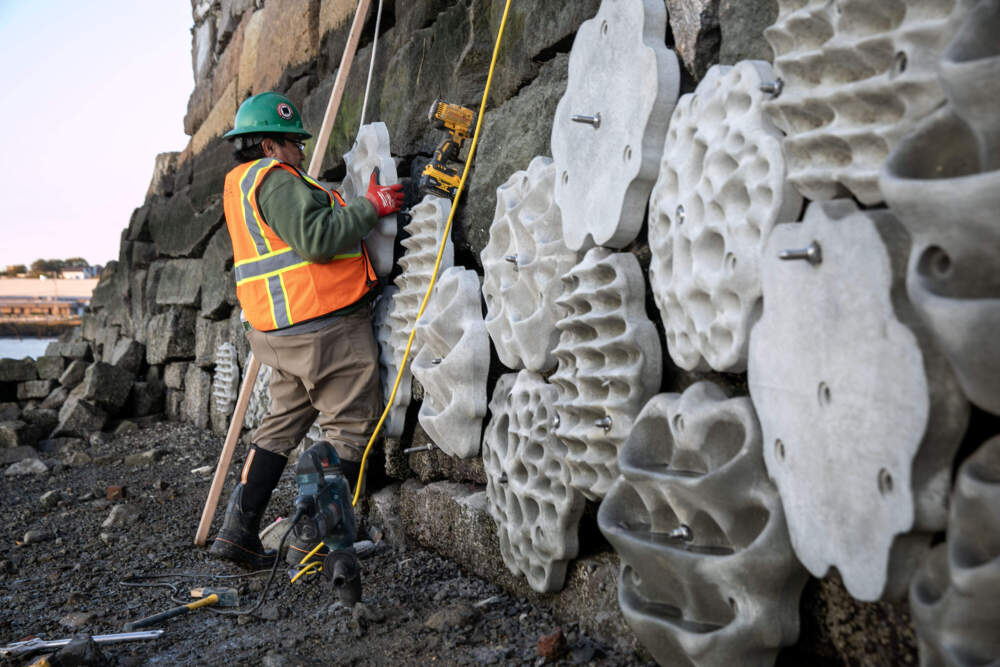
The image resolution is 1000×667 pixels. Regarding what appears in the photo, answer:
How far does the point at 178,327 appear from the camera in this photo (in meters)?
6.96

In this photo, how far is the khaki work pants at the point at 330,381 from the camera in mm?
3018

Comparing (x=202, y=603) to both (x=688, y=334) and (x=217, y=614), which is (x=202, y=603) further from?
(x=688, y=334)

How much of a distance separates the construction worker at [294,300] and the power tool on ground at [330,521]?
0.57m

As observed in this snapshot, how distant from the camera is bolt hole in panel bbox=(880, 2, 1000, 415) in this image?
89 cm

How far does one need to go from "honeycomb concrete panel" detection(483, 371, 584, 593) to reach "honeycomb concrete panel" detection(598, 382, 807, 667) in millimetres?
316

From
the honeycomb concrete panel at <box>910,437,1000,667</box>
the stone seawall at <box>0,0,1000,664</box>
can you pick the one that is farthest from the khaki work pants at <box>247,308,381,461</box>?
the honeycomb concrete panel at <box>910,437,1000,667</box>

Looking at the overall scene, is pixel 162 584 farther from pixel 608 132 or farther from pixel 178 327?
pixel 178 327

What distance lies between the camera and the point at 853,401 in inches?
44.8

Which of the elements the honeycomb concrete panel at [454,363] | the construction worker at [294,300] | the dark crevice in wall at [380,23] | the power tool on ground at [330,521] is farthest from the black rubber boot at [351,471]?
the dark crevice in wall at [380,23]

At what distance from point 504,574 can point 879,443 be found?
1.47 m

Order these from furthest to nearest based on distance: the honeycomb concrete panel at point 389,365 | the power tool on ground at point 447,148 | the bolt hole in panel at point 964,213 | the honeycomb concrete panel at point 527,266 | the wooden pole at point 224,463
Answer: the wooden pole at point 224,463
the honeycomb concrete panel at point 389,365
the power tool on ground at point 447,148
the honeycomb concrete panel at point 527,266
the bolt hole in panel at point 964,213

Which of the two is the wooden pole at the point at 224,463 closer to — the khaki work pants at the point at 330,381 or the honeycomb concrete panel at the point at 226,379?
the khaki work pants at the point at 330,381

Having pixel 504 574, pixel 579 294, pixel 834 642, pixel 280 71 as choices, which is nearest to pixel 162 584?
pixel 504 574

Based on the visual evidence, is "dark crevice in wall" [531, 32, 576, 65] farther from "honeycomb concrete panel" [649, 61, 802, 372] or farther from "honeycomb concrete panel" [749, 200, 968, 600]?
"honeycomb concrete panel" [749, 200, 968, 600]
